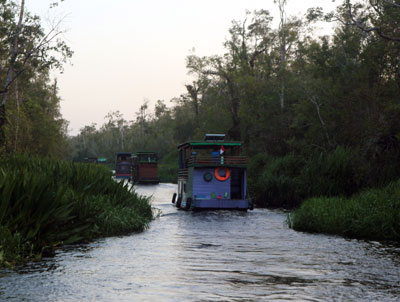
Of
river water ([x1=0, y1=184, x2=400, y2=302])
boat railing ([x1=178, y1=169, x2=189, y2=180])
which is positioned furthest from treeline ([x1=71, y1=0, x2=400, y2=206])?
river water ([x1=0, y1=184, x2=400, y2=302])

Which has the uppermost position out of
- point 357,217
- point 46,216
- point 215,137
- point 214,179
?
point 215,137

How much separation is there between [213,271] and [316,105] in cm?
2596

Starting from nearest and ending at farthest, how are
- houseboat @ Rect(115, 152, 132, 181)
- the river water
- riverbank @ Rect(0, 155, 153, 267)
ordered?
the river water → riverbank @ Rect(0, 155, 153, 267) → houseboat @ Rect(115, 152, 132, 181)

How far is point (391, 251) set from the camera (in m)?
13.5

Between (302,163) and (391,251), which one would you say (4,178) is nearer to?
(391,251)

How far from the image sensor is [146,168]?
59.2m

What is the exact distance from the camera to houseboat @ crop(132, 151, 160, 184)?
58.8 m

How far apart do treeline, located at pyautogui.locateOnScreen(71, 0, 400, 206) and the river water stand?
960 cm

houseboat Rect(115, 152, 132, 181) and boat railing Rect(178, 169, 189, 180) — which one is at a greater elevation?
houseboat Rect(115, 152, 132, 181)

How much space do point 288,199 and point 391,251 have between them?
54.4ft

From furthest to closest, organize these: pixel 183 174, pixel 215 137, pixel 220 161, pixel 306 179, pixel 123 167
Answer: pixel 123 167 < pixel 183 174 < pixel 215 137 < pixel 306 179 < pixel 220 161

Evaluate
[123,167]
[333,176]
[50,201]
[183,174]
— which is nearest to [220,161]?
[183,174]

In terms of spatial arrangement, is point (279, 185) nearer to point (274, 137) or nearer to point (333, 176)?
point (333, 176)

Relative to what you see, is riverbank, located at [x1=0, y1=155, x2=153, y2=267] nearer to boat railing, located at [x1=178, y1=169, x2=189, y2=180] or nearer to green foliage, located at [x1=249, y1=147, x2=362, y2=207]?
boat railing, located at [x1=178, y1=169, x2=189, y2=180]
